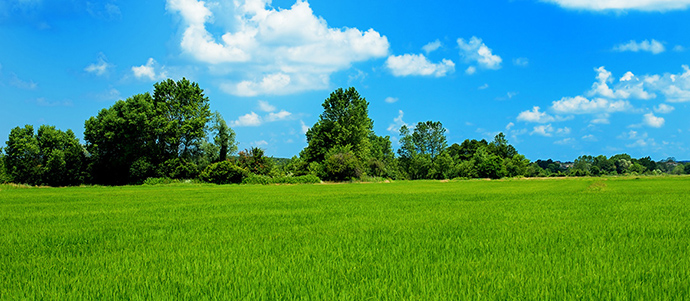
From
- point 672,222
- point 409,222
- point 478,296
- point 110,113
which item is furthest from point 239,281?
point 110,113

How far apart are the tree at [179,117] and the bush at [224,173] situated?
584 centimetres

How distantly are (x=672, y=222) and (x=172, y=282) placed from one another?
1037 cm

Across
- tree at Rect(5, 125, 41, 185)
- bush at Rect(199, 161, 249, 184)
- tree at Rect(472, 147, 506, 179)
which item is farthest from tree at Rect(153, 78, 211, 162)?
tree at Rect(472, 147, 506, 179)

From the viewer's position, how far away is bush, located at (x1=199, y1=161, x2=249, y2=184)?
43.7 meters

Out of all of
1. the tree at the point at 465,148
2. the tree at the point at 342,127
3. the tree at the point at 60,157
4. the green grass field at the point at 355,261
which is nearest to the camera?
the green grass field at the point at 355,261

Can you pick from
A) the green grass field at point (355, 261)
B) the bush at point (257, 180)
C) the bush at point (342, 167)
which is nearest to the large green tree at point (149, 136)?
the bush at point (257, 180)

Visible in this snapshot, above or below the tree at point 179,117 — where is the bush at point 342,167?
below

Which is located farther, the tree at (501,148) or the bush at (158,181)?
the tree at (501,148)

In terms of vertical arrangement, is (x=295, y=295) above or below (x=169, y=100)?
below

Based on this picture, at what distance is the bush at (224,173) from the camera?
143ft

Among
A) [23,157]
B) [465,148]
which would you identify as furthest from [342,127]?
[465,148]

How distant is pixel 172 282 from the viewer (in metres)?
4.02

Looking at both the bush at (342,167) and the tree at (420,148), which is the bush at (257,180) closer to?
the bush at (342,167)

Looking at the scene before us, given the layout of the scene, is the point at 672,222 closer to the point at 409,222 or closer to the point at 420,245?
the point at 409,222
